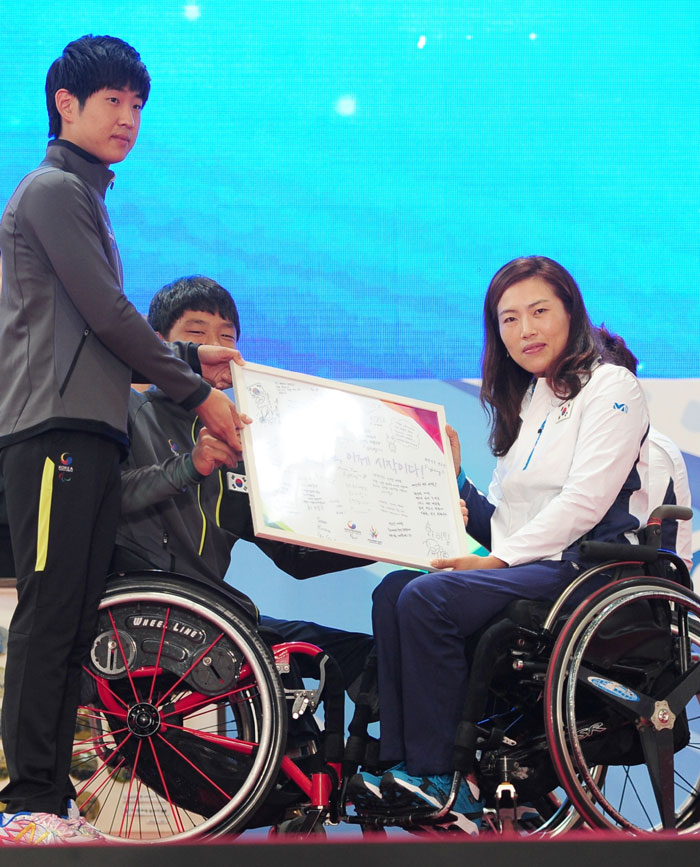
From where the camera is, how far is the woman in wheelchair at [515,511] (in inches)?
76.2

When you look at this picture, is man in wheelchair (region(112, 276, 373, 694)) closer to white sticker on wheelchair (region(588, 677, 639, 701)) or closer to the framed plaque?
the framed plaque

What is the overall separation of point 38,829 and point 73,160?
131 centimetres

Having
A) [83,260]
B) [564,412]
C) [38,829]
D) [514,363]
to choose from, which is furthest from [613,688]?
[83,260]

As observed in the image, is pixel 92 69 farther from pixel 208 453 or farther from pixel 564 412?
pixel 564 412

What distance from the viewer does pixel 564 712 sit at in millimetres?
1834

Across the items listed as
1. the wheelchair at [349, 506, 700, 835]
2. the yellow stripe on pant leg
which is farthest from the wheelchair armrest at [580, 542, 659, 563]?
the yellow stripe on pant leg

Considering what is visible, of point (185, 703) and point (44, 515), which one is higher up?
point (44, 515)

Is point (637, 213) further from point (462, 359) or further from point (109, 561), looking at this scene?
point (109, 561)

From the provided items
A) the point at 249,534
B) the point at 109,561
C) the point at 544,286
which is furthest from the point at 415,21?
the point at 109,561

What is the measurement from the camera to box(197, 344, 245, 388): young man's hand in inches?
91.4

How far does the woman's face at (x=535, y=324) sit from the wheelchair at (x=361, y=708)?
23.4 inches

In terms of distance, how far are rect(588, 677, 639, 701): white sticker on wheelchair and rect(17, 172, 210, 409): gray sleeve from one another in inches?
43.1

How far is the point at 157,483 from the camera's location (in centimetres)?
212

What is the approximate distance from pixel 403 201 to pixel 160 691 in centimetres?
186
